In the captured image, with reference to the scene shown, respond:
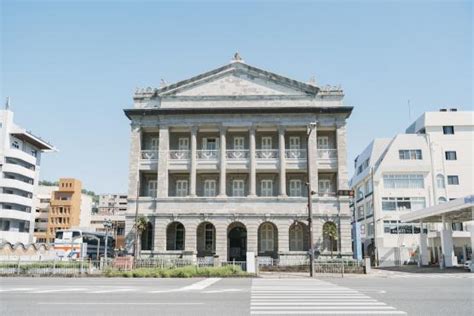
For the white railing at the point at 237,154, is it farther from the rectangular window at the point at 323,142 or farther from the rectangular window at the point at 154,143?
the rectangular window at the point at 154,143

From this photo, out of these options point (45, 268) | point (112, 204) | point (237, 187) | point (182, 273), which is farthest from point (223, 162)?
point (112, 204)

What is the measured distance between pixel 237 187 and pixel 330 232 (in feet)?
30.7

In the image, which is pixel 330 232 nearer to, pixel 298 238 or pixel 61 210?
pixel 298 238

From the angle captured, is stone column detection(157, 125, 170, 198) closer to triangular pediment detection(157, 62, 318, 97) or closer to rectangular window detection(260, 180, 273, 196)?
triangular pediment detection(157, 62, 318, 97)

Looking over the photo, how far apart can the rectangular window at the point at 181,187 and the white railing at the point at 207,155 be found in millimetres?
2825

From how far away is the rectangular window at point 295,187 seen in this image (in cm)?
3950

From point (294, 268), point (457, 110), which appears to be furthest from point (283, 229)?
point (457, 110)

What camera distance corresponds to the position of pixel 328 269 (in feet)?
98.2

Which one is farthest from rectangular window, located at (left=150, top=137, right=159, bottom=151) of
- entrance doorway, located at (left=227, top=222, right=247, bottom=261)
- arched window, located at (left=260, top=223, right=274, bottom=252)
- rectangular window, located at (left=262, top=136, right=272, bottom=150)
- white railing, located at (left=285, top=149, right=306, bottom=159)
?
arched window, located at (left=260, top=223, right=274, bottom=252)

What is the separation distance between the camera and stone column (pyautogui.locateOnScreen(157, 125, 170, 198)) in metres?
38.0

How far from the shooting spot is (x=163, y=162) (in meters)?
38.6

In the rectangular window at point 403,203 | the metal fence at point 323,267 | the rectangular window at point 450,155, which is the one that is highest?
the rectangular window at point 450,155

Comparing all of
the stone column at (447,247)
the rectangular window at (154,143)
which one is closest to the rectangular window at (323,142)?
the stone column at (447,247)

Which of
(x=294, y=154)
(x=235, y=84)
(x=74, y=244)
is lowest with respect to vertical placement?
(x=74, y=244)
